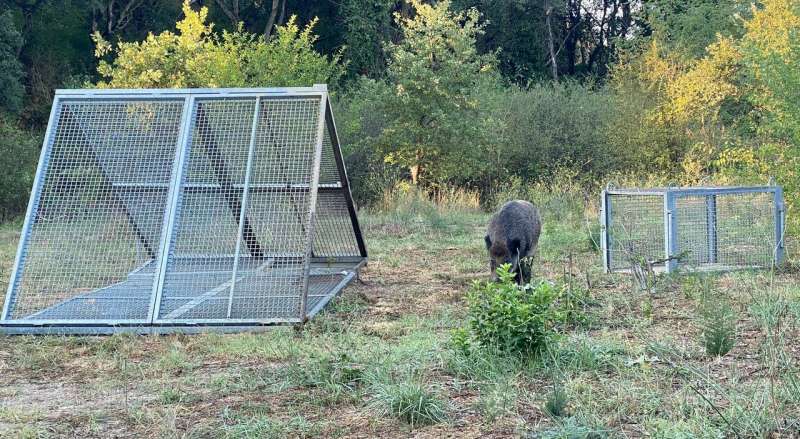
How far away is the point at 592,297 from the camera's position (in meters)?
7.38

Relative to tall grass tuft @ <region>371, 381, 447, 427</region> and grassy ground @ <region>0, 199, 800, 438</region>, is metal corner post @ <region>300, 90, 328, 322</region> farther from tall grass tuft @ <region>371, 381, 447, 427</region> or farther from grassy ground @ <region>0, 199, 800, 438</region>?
tall grass tuft @ <region>371, 381, 447, 427</region>

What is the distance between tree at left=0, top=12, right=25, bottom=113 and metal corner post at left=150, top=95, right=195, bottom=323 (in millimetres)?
21428

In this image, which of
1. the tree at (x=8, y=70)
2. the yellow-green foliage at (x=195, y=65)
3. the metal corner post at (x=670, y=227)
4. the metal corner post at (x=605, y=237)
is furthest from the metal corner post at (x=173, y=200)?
the tree at (x=8, y=70)

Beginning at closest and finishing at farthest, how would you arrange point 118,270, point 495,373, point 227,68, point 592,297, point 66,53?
point 495,373, point 592,297, point 118,270, point 227,68, point 66,53

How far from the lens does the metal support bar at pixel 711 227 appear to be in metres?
9.28

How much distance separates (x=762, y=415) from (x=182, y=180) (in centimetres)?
525

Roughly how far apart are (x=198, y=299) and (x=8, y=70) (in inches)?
888

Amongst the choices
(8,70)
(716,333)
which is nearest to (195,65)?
(8,70)

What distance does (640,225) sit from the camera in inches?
384

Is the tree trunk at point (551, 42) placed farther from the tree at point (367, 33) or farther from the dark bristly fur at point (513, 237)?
the dark bristly fur at point (513, 237)

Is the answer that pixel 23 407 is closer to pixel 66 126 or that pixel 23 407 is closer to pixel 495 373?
pixel 495 373

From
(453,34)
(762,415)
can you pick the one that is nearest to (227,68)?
(453,34)

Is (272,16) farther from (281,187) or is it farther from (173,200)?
(173,200)

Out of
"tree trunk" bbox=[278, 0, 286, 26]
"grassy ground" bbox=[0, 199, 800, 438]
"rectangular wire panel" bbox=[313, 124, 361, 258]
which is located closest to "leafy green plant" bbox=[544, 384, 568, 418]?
"grassy ground" bbox=[0, 199, 800, 438]
